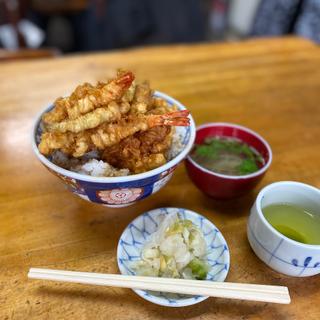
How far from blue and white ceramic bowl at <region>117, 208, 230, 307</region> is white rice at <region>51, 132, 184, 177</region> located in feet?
0.47

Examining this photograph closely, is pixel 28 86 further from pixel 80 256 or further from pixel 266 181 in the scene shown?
pixel 266 181

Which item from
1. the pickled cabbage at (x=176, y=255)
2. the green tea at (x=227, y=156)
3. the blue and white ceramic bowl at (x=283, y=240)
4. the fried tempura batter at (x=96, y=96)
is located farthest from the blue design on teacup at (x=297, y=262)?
the fried tempura batter at (x=96, y=96)

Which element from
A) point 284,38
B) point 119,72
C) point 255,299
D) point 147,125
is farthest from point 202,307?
point 284,38

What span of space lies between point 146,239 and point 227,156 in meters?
0.37

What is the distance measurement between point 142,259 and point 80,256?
16cm

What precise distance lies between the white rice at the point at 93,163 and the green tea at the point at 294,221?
0.88ft

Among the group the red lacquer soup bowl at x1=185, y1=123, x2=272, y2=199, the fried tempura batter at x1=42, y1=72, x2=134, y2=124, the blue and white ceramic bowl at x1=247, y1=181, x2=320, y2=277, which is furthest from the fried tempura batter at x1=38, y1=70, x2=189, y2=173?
the blue and white ceramic bowl at x1=247, y1=181, x2=320, y2=277

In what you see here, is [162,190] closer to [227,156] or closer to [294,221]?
[227,156]

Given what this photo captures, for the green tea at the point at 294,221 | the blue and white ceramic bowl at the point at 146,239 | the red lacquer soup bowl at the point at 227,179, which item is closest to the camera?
the blue and white ceramic bowl at the point at 146,239

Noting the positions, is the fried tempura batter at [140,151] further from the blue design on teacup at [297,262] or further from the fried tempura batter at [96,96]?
the blue design on teacup at [297,262]

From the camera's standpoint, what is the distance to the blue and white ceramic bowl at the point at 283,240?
693mm

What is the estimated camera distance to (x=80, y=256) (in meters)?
0.81

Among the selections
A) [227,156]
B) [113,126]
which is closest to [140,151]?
[113,126]

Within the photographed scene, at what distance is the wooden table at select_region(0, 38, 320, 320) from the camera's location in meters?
0.71
